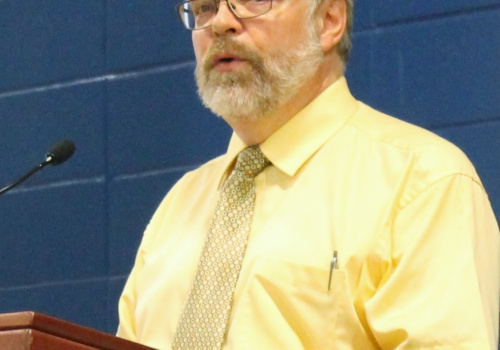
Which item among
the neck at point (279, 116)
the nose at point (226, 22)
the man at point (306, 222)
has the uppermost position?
the nose at point (226, 22)

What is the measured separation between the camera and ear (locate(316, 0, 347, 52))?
209cm

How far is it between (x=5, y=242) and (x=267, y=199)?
140 centimetres

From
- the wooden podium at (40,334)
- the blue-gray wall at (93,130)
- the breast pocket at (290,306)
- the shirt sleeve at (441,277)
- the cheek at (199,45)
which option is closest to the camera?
the wooden podium at (40,334)

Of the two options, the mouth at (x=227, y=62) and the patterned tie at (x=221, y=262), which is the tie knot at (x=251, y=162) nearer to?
the patterned tie at (x=221, y=262)

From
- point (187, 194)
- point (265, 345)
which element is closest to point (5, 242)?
point (187, 194)

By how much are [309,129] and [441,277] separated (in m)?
0.45

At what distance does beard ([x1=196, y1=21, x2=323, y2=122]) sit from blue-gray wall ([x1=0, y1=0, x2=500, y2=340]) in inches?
22.1

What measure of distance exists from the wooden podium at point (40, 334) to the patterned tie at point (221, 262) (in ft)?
1.57

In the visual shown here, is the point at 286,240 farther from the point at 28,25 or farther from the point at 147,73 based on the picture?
the point at 28,25

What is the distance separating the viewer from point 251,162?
200 centimetres

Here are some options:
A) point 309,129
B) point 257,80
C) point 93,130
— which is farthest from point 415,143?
point 93,130

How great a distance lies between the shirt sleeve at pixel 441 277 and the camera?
163 centimetres

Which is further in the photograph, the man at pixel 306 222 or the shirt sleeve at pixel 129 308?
the shirt sleeve at pixel 129 308

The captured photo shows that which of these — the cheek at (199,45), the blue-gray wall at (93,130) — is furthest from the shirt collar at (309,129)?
the blue-gray wall at (93,130)
